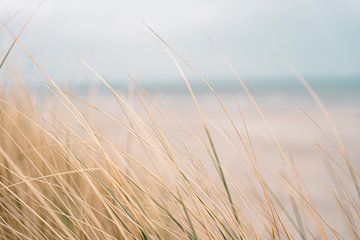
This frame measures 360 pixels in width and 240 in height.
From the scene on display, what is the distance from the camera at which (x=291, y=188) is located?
97cm

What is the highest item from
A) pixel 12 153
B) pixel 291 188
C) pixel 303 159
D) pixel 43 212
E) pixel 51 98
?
pixel 303 159

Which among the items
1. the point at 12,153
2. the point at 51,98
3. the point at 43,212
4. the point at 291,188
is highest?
the point at 51,98

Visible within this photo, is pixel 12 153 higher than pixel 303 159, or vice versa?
pixel 303 159

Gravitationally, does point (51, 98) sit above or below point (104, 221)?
above

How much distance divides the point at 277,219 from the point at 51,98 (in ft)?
3.66

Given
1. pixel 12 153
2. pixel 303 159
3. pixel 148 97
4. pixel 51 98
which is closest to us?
pixel 148 97

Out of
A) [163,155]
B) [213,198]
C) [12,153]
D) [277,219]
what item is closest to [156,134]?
[163,155]

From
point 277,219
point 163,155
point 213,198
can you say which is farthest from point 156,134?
point 277,219

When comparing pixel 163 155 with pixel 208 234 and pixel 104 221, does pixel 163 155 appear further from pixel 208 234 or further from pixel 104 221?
pixel 104 221

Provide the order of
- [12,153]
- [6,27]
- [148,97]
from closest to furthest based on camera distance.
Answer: [148,97], [6,27], [12,153]

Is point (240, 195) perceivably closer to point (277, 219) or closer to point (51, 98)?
point (277, 219)

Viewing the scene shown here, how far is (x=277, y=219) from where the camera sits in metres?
0.87

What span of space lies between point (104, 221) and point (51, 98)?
79 cm

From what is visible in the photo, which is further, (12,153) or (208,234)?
(12,153)
